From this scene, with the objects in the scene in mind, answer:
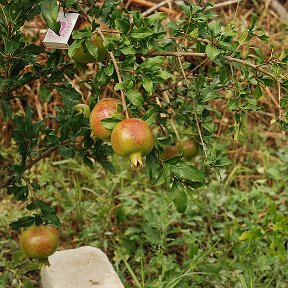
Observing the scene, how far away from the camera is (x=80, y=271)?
2625mm

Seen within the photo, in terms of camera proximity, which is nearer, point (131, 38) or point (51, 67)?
point (131, 38)

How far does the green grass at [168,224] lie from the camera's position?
274cm

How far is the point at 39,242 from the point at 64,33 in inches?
28.9

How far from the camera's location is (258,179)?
12.3 ft

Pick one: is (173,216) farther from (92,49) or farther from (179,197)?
(92,49)

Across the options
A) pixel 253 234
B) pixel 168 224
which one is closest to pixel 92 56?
pixel 253 234

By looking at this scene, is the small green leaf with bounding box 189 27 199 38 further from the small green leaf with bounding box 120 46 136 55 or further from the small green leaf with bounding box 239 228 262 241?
the small green leaf with bounding box 239 228 262 241

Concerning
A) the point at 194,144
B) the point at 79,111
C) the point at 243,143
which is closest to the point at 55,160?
the point at 243,143

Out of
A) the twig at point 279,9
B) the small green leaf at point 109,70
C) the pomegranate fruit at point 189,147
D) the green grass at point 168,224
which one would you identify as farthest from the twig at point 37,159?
the twig at point 279,9

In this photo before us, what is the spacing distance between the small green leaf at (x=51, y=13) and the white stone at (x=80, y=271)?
1.19 m

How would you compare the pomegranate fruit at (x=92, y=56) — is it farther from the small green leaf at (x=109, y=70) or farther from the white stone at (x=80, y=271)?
the white stone at (x=80, y=271)

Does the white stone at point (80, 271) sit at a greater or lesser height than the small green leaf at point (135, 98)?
lesser

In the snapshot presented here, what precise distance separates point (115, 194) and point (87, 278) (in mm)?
960

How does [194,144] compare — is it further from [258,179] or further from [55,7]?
[258,179]
